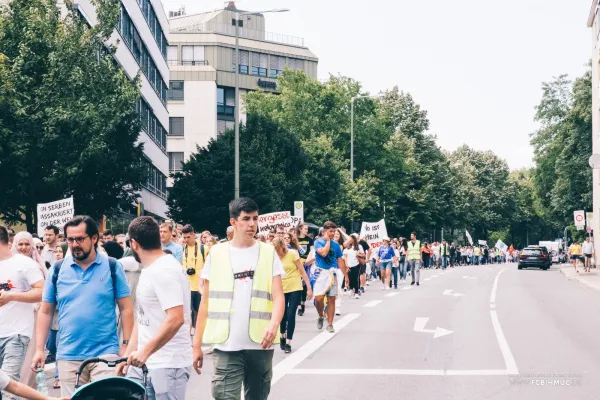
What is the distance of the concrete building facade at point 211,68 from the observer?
85.2 m

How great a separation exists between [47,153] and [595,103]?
42.2 meters

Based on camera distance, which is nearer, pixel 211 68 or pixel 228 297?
pixel 228 297

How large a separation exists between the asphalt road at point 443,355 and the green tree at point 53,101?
30.5 ft

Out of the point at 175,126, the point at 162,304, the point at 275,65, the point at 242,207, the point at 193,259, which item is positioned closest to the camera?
the point at 162,304

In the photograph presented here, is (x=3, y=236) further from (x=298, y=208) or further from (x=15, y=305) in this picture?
(x=298, y=208)

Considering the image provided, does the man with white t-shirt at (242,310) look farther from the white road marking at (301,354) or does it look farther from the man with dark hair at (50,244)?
the man with dark hair at (50,244)

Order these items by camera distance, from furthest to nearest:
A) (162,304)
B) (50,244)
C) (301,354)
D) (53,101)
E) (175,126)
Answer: (175,126) < (53,101) < (301,354) < (50,244) < (162,304)

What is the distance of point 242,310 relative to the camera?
662 centimetres

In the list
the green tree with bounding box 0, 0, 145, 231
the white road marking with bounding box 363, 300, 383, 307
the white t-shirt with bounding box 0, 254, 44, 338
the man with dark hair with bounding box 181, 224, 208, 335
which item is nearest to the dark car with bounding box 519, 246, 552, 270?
the green tree with bounding box 0, 0, 145, 231

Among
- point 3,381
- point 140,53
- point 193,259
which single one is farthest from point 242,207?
point 140,53

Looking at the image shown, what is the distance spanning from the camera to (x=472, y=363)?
13234 mm

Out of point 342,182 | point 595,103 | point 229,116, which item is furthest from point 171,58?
point 595,103

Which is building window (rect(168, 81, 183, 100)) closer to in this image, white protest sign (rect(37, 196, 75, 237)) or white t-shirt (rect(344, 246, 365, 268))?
white t-shirt (rect(344, 246, 365, 268))

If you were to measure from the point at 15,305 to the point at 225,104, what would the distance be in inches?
3191
